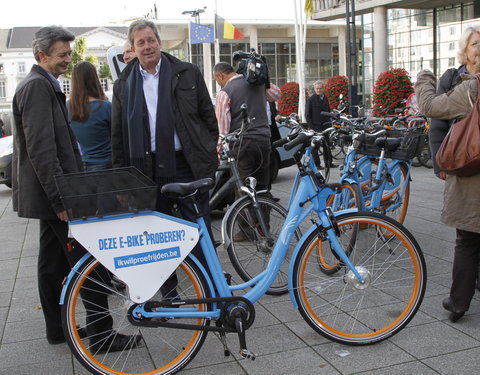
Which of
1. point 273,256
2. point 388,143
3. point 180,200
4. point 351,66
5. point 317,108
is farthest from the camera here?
point 351,66

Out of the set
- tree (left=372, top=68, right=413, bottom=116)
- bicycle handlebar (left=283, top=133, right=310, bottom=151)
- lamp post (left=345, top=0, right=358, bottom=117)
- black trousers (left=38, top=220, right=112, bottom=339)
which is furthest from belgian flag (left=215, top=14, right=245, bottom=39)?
black trousers (left=38, top=220, right=112, bottom=339)

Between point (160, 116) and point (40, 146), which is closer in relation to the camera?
point (40, 146)

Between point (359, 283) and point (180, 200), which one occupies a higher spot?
point (180, 200)

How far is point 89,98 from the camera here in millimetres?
4816

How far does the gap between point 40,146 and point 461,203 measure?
2.61m

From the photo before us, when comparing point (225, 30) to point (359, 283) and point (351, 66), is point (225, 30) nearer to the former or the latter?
point (351, 66)

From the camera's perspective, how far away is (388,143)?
17.1ft

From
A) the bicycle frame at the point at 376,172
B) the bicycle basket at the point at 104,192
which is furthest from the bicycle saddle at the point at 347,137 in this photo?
the bicycle basket at the point at 104,192

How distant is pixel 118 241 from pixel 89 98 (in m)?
2.19

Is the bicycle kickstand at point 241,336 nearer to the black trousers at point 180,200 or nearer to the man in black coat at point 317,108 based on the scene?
the black trousers at point 180,200

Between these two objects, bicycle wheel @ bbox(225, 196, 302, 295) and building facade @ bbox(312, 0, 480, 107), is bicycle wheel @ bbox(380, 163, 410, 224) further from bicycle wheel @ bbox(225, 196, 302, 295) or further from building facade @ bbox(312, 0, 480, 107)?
building facade @ bbox(312, 0, 480, 107)

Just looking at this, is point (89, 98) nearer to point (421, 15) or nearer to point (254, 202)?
point (254, 202)

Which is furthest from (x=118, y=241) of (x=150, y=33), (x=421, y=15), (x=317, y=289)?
(x=421, y=15)

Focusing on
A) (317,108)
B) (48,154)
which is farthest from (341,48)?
(48,154)
